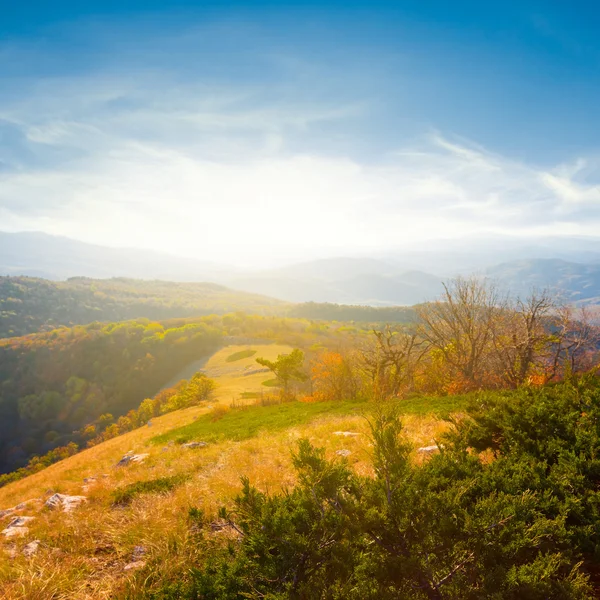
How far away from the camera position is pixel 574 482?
4840mm

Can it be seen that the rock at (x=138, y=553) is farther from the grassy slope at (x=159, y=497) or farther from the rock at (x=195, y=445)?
the rock at (x=195, y=445)

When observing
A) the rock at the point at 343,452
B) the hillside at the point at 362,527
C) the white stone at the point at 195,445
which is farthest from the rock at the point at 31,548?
the white stone at the point at 195,445

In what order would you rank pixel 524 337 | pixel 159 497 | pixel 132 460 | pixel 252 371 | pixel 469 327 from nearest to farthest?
pixel 159 497 → pixel 132 460 → pixel 524 337 → pixel 469 327 → pixel 252 371

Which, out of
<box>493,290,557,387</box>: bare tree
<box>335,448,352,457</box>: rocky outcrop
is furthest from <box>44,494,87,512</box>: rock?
<box>493,290,557,387</box>: bare tree

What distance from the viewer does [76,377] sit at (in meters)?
126

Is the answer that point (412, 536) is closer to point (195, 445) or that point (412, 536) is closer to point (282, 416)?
point (195, 445)

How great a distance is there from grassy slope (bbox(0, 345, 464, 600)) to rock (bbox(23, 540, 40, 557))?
0.14 meters

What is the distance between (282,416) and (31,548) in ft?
43.2

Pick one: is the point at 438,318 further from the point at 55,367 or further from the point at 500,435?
the point at 55,367

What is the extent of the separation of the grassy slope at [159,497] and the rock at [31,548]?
0.45 ft

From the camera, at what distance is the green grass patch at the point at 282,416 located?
15.1 m

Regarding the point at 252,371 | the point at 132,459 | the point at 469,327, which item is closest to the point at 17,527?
the point at 132,459

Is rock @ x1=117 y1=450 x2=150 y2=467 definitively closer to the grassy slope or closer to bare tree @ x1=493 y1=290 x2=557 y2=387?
the grassy slope

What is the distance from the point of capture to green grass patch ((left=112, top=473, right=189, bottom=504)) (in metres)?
9.65
